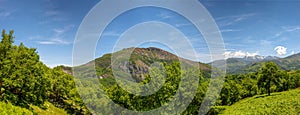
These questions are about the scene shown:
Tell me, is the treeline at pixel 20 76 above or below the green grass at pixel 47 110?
above

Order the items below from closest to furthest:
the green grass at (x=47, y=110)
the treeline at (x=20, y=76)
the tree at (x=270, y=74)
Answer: the treeline at (x=20, y=76) → the green grass at (x=47, y=110) → the tree at (x=270, y=74)

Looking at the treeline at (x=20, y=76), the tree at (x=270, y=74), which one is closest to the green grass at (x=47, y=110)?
the treeline at (x=20, y=76)

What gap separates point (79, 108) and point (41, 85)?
39129 millimetres

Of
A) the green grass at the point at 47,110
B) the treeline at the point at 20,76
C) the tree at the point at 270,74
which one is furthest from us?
the tree at the point at 270,74

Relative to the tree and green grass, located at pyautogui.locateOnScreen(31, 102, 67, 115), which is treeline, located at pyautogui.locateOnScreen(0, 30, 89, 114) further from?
the tree

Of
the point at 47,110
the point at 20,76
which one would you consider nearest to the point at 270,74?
the point at 47,110

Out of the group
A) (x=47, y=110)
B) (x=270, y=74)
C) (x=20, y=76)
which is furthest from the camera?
(x=270, y=74)

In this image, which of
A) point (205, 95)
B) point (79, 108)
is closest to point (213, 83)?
point (205, 95)

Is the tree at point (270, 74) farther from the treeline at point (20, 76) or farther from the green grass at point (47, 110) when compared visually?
the treeline at point (20, 76)

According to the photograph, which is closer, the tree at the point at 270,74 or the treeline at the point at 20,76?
the treeline at the point at 20,76

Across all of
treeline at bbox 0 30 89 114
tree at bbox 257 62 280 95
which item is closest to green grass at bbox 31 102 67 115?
treeline at bbox 0 30 89 114

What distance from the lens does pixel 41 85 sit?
146 feet

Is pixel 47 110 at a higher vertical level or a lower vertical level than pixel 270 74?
lower

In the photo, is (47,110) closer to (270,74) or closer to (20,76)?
(20,76)
